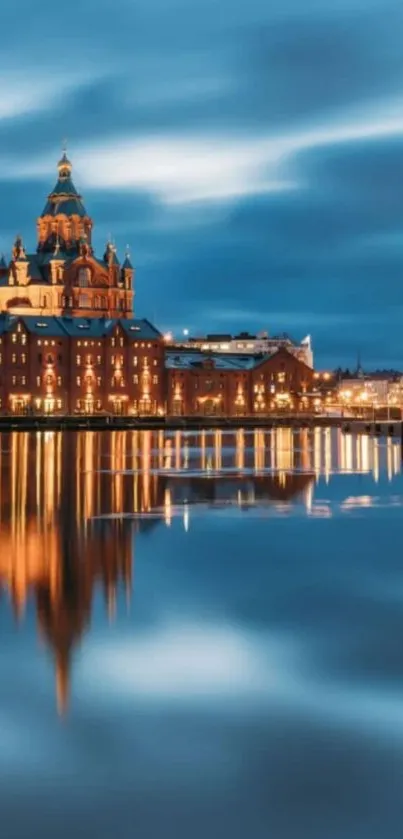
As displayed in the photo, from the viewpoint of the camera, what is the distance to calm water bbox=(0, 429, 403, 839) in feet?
28.4

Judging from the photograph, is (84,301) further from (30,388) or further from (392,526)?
(392,526)

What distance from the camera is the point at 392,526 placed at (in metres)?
27.9

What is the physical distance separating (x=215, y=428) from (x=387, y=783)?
5042 inches

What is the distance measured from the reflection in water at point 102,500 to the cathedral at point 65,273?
270 ft

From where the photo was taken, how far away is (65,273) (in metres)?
156

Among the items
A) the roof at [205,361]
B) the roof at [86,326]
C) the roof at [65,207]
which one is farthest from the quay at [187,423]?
the roof at [65,207]

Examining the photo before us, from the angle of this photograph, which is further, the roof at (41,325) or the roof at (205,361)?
the roof at (205,361)

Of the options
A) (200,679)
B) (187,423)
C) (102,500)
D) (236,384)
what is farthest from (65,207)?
(200,679)

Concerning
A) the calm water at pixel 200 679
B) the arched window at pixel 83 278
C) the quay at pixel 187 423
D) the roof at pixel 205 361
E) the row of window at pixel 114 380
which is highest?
the arched window at pixel 83 278

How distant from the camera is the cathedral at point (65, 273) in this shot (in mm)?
155625

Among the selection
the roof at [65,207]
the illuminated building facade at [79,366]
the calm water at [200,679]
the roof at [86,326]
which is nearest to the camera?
the calm water at [200,679]

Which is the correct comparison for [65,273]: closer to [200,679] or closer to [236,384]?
[236,384]

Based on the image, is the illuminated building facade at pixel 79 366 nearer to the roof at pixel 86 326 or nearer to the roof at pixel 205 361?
the roof at pixel 86 326

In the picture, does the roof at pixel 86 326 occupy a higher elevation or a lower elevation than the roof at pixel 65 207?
lower
